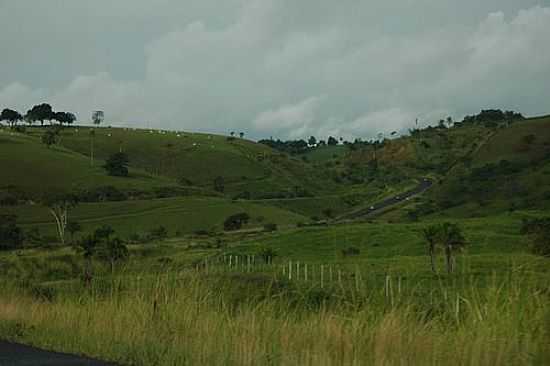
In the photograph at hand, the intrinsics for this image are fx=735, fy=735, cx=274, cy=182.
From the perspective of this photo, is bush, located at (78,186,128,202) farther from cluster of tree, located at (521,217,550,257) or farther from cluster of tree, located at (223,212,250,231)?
cluster of tree, located at (521,217,550,257)

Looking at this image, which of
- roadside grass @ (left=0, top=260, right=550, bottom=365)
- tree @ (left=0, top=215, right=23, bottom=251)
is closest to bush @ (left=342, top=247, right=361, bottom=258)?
tree @ (left=0, top=215, right=23, bottom=251)

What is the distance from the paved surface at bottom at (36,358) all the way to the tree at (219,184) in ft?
526

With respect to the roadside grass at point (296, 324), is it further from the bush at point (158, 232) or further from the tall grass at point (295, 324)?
the bush at point (158, 232)

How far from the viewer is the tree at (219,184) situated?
171300mm

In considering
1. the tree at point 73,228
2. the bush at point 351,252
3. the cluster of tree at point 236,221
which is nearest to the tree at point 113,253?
the bush at point 351,252

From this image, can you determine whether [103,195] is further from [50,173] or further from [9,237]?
[9,237]

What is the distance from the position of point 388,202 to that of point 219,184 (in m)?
44.7

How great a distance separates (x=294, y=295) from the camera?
33.3 feet

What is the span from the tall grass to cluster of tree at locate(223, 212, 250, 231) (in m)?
105

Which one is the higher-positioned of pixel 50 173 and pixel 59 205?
pixel 50 173

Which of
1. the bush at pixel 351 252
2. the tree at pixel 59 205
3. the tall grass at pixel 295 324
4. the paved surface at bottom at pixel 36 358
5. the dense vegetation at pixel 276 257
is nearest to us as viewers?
the tall grass at pixel 295 324

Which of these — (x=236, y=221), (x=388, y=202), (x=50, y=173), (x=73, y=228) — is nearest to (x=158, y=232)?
(x=73, y=228)

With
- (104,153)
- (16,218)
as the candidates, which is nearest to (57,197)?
(16,218)

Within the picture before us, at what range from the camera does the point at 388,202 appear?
14688cm
